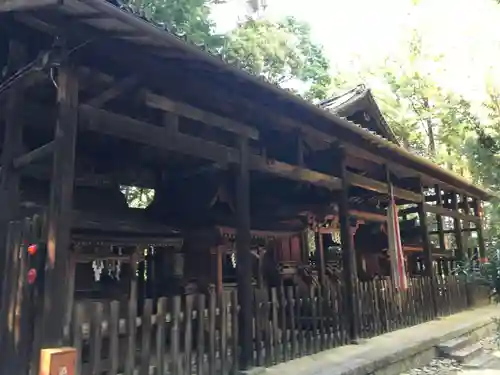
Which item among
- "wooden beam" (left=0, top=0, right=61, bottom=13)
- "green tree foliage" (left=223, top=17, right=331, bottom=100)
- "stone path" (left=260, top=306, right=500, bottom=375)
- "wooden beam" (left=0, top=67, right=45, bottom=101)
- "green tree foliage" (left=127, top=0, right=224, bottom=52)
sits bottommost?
"stone path" (left=260, top=306, right=500, bottom=375)

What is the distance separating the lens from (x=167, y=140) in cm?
502

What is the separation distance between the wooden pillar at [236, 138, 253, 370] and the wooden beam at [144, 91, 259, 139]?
0.17 meters

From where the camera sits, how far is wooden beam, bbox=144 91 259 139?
5.00 metres

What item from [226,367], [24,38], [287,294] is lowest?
[226,367]

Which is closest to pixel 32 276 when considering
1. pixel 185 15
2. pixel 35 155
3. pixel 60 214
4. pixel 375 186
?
pixel 60 214

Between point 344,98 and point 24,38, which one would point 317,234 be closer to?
point 344,98

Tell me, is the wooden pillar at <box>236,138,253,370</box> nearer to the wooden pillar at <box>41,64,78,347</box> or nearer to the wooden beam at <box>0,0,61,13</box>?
the wooden pillar at <box>41,64,78,347</box>

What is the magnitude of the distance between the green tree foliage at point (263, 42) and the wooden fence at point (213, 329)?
847cm

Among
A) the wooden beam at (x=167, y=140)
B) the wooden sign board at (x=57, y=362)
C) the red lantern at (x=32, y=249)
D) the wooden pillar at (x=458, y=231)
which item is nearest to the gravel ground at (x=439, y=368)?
the wooden beam at (x=167, y=140)

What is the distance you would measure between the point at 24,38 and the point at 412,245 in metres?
11.9

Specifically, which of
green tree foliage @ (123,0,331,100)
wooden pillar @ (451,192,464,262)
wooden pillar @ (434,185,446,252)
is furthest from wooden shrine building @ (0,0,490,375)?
green tree foliage @ (123,0,331,100)

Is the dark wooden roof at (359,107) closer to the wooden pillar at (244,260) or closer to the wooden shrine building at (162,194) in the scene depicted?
the wooden shrine building at (162,194)

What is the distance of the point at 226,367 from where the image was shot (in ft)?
17.2

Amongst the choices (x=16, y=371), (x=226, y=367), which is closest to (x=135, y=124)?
(x=16, y=371)
